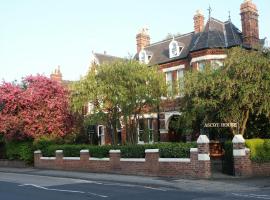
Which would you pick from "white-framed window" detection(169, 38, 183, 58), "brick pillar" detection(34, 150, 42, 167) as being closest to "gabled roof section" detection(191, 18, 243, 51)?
"white-framed window" detection(169, 38, 183, 58)

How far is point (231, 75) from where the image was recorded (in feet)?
74.8

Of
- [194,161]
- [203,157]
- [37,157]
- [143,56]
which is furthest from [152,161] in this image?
[143,56]

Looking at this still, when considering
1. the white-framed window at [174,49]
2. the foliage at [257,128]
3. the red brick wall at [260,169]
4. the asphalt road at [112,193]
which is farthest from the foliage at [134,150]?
the white-framed window at [174,49]

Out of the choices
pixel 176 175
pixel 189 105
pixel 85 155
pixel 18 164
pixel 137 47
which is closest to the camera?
pixel 176 175

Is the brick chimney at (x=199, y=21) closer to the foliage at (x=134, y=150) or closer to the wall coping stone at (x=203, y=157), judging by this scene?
the foliage at (x=134, y=150)

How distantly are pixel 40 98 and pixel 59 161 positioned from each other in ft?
18.1

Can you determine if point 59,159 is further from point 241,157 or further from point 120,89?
point 241,157

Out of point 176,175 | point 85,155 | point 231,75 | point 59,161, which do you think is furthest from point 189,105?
point 59,161

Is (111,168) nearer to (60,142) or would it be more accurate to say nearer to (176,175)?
(176,175)

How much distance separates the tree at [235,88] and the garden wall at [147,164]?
392 centimetres

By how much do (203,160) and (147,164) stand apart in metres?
3.61

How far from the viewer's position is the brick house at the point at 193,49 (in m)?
31.5

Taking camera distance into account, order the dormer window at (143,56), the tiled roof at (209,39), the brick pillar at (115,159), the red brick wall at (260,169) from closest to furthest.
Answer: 1. the red brick wall at (260,169)
2. the brick pillar at (115,159)
3. the tiled roof at (209,39)
4. the dormer window at (143,56)

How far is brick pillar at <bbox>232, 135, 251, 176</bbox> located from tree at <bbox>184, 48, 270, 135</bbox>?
307 cm
